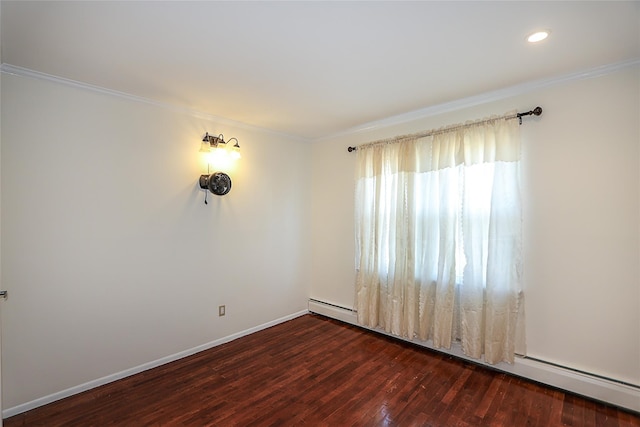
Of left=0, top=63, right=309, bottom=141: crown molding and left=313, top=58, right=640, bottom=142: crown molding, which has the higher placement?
A: left=313, top=58, right=640, bottom=142: crown molding

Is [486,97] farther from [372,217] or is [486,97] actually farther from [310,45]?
[310,45]

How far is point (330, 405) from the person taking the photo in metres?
2.21

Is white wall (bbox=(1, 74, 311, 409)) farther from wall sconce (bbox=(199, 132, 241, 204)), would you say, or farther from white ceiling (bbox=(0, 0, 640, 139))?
white ceiling (bbox=(0, 0, 640, 139))

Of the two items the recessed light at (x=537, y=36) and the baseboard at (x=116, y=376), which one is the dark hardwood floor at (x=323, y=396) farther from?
the recessed light at (x=537, y=36)

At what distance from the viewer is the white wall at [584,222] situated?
2117 millimetres

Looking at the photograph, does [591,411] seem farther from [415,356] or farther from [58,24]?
[58,24]

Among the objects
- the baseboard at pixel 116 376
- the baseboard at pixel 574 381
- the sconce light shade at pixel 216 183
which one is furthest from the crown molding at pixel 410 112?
the baseboard at pixel 116 376

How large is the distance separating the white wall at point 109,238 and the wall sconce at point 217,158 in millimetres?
111

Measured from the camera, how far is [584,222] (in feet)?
7.49

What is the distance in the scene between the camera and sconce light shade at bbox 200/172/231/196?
10.1 feet

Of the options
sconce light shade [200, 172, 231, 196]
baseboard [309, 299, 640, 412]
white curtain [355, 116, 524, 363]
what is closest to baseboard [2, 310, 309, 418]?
white curtain [355, 116, 524, 363]

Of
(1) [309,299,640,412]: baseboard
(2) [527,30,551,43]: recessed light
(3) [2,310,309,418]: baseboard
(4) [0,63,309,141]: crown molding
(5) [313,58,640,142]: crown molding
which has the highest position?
(5) [313,58,640,142]: crown molding

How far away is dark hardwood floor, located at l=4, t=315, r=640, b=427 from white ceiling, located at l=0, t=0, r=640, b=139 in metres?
2.57

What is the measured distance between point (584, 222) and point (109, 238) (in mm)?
3970
